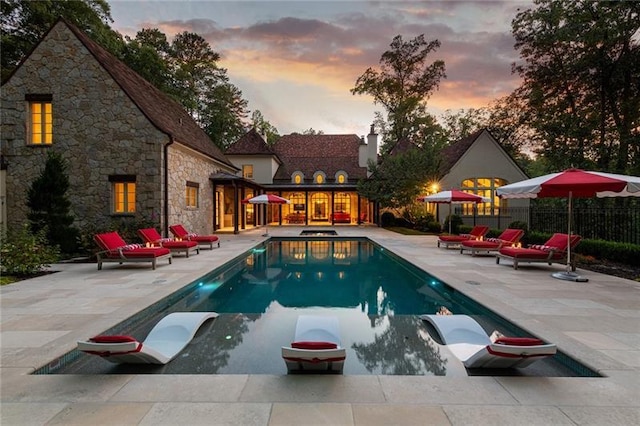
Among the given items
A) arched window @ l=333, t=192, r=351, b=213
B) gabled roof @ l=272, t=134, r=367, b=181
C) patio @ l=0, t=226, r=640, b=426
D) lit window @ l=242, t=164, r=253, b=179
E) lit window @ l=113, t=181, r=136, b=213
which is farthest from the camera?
arched window @ l=333, t=192, r=351, b=213

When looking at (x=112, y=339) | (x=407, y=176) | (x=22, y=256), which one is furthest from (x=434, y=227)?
(x=112, y=339)

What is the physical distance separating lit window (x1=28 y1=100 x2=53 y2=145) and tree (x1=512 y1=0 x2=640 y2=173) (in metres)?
23.7

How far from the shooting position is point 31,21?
55.7 ft

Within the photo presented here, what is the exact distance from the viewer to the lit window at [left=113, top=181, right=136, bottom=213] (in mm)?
12719

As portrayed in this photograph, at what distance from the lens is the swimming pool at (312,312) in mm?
3584

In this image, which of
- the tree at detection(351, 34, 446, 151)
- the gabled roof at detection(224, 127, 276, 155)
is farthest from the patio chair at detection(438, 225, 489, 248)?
the tree at detection(351, 34, 446, 151)

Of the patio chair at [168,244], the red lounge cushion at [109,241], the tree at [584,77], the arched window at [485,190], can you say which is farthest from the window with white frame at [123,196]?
the tree at [584,77]

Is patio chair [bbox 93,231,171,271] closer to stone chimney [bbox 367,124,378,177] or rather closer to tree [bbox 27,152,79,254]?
tree [bbox 27,152,79,254]

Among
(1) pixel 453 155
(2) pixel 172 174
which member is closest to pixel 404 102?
(1) pixel 453 155

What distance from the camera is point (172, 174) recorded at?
43.4ft

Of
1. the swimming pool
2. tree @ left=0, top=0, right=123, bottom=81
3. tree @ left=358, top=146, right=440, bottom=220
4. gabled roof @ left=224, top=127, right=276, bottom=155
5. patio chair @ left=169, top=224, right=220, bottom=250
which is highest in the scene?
tree @ left=0, top=0, right=123, bottom=81

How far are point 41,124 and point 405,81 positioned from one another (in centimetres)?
3141

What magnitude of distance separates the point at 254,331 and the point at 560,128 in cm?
1944

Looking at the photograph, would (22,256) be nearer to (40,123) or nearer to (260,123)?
(40,123)
